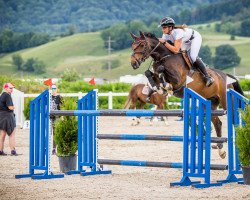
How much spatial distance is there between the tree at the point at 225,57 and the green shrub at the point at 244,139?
96608mm

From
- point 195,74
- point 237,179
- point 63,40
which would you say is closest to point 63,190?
point 237,179

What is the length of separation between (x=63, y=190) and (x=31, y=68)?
112954 millimetres

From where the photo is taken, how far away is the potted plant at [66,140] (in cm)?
1090

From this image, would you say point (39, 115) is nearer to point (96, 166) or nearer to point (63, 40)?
point (96, 166)

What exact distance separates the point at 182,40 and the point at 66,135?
2.52 m

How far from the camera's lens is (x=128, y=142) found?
17.7 meters

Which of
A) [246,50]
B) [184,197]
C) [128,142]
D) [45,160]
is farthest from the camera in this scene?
[246,50]

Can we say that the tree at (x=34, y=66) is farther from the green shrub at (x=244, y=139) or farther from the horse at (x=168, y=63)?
the green shrub at (x=244, y=139)

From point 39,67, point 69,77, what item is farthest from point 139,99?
point 39,67

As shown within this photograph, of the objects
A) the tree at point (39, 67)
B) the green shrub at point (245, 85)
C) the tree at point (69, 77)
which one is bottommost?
the green shrub at point (245, 85)

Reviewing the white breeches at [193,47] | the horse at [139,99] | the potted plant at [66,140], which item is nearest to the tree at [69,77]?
the horse at [139,99]

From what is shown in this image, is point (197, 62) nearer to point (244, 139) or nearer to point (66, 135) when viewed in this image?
point (66, 135)

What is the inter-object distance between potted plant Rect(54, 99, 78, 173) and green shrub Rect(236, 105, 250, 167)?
279 centimetres

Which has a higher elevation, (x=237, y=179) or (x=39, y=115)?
(x=39, y=115)
